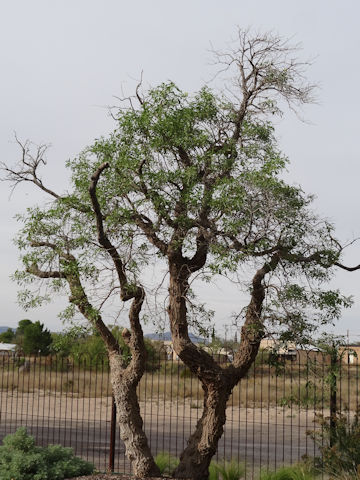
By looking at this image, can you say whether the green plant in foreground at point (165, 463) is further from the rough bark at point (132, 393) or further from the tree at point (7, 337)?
the tree at point (7, 337)

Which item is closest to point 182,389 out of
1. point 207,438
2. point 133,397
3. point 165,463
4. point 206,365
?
point 165,463

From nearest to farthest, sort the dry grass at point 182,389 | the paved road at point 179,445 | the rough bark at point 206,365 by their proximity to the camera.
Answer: the rough bark at point 206,365 → the paved road at point 179,445 → the dry grass at point 182,389

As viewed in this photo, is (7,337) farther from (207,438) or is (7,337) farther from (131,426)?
(207,438)

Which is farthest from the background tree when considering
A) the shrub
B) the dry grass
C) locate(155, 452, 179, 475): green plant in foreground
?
the shrub

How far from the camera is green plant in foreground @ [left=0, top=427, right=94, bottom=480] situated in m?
11.0

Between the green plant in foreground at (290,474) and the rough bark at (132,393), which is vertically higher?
the rough bark at (132,393)

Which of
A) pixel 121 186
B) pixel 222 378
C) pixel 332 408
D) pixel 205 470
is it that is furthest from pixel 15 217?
pixel 332 408

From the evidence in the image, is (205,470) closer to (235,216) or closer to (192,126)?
(235,216)

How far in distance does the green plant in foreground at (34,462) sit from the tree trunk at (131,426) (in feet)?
2.39

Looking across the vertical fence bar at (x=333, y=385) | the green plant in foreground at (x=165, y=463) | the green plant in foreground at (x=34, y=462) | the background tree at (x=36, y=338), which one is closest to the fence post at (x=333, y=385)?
the vertical fence bar at (x=333, y=385)

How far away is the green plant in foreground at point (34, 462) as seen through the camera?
36.1 feet

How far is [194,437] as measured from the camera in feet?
38.4

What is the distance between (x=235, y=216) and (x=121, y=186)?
1.89 meters

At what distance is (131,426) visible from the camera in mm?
11758
